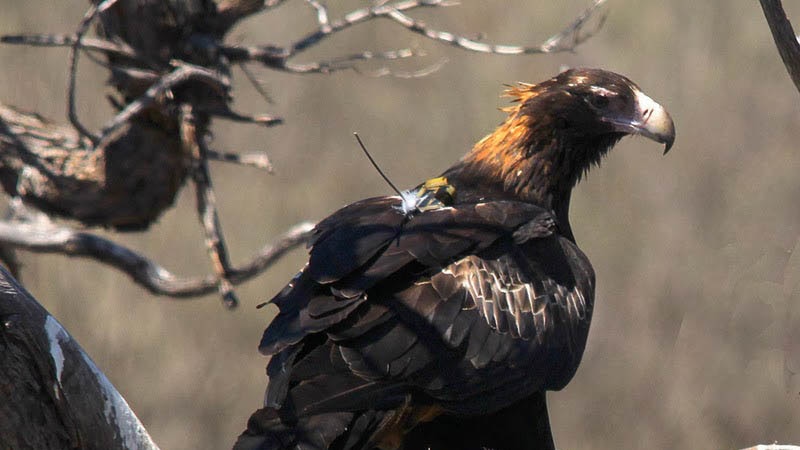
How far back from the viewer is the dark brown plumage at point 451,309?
3.74m

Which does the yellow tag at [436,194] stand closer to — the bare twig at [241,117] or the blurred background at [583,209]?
the bare twig at [241,117]

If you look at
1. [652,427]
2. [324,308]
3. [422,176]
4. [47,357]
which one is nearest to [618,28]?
[422,176]

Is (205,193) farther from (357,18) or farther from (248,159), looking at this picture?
(357,18)

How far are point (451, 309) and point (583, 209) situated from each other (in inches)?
330

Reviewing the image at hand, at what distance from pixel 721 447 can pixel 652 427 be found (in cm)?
66

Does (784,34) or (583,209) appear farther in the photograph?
(583,209)

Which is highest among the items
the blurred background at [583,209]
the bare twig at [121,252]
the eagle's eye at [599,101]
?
the eagle's eye at [599,101]

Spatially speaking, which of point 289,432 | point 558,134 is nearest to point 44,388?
point 289,432

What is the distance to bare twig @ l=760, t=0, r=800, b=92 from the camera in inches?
132

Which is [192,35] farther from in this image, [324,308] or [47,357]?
[47,357]

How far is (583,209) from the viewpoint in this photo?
12.2 m

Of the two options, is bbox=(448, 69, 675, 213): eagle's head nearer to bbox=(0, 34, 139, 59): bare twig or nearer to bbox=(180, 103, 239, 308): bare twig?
bbox=(180, 103, 239, 308): bare twig

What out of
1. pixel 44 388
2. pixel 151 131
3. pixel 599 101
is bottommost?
pixel 599 101

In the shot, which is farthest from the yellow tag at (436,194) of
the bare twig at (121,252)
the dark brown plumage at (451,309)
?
the bare twig at (121,252)
